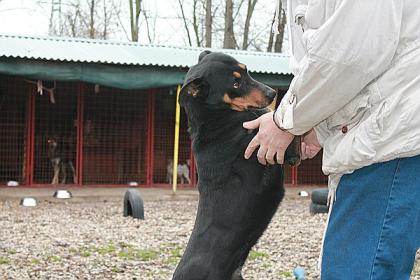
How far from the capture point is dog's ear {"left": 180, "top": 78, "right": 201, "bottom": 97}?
288cm

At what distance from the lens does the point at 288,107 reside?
1.71 metres

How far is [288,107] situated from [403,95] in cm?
30

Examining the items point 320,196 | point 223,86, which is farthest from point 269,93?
point 320,196

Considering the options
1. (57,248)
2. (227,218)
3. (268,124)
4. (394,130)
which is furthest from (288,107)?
(57,248)

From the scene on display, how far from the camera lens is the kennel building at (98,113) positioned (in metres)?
11.2

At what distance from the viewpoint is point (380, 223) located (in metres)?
1.60

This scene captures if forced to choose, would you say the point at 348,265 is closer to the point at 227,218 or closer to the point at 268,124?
the point at 268,124

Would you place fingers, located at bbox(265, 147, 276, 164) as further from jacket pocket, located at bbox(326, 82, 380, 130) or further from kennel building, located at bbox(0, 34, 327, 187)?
kennel building, located at bbox(0, 34, 327, 187)

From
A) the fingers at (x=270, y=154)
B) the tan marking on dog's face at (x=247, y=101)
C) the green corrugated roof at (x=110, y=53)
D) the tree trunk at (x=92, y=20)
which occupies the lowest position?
the fingers at (x=270, y=154)

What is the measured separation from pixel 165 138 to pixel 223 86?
439 inches

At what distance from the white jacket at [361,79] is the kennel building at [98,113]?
31.5ft

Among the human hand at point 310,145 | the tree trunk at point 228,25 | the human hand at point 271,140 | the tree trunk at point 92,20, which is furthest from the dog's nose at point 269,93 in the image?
the tree trunk at point 92,20

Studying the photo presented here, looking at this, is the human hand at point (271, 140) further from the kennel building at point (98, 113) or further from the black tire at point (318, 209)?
the kennel building at point (98, 113)

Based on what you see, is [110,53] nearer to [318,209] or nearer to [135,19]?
[318,209]
